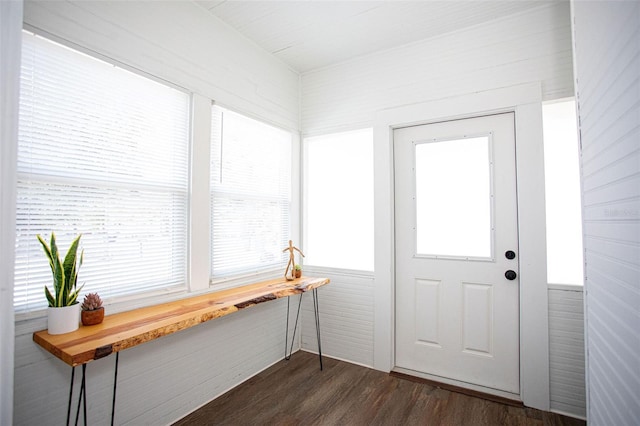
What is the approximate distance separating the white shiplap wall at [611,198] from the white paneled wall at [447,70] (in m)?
1.37

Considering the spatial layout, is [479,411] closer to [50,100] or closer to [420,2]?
[420,2]

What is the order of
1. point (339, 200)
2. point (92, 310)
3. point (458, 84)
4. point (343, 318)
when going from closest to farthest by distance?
1. point (92, 310)
2. point (458, 84)
3. point (343, 318)
4. point (339, 200)

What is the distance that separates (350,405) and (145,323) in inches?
58.9

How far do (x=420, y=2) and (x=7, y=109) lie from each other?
2.40 m

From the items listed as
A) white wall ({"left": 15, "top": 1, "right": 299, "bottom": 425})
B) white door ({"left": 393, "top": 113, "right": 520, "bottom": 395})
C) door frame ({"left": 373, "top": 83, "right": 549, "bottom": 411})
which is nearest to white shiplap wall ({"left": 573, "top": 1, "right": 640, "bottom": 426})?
door frame ({"left": 373, "top": 83, "right": 549, "bottom": 411})

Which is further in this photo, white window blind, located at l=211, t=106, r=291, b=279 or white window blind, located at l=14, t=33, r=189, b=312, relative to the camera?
white window blind, located at l=211, t=106, r=291, b=279

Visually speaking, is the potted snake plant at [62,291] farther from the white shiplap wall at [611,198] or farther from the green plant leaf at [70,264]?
the white shiplap wall at [611,198]

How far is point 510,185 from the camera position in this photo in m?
2.37

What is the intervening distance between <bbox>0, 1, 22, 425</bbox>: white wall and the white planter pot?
29 centimetres

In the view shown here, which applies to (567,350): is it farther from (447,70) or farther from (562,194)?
(447,70)

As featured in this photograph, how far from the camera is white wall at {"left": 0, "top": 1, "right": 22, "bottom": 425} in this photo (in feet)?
3.67

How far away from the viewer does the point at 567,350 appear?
2117mm

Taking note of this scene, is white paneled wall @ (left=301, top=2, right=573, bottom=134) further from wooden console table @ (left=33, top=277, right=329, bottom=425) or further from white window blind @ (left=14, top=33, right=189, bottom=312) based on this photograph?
wooden console table @ (left=33, top=277, right=329, bottom=425)

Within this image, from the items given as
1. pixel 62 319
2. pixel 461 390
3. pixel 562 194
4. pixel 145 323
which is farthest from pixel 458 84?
pixel 62 319
